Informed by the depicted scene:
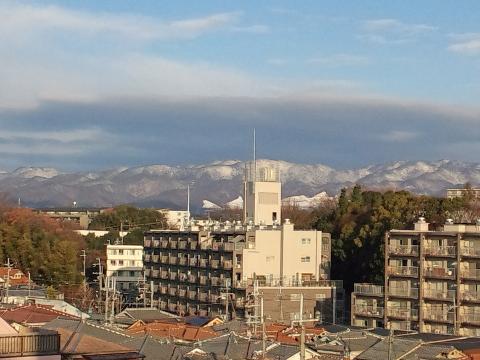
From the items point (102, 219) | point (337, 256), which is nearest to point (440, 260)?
point (337, 256)

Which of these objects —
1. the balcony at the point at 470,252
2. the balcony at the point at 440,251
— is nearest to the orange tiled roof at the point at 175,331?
the balcony at the point at 440,251

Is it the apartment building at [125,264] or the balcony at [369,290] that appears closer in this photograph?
the balcony at [369,290]

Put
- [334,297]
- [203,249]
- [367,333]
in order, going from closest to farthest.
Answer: [367,333] < [334,297] < [203,249]

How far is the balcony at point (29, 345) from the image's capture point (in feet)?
41.1

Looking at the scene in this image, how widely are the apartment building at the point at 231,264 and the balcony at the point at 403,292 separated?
505 cm

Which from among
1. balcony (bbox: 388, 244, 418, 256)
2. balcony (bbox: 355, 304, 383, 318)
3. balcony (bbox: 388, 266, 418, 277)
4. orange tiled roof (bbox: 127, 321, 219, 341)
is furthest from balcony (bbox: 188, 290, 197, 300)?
orange tiled roof (bbox: 127, 321, 219, 341)

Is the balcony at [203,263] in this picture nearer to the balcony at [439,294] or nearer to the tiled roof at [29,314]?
the balcony at [439,294]

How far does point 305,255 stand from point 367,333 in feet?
58.0

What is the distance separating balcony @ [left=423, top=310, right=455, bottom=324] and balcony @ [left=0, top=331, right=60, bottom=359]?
86.1 feet

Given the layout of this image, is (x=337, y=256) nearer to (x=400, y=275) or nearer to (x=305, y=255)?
(x=305, y=255)

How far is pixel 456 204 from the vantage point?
4666cm

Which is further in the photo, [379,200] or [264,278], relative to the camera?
[379,200]

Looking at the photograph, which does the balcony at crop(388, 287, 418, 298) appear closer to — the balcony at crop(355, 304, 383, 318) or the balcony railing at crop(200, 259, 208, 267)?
the balcony at crop(355, 304, 383, 318)

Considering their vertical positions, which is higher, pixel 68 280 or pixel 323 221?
pixel 323 221
